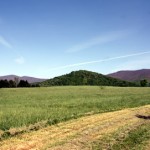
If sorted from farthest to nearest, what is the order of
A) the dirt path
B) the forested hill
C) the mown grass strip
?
the forested hill
the dirt path
the mown grass strip

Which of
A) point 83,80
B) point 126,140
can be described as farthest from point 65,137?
point 83,80

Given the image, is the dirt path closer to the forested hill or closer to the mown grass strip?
the mown grass strip

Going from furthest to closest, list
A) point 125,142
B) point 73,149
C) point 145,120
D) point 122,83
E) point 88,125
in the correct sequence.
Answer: point 122,83 < point 145,120 < point 88,125 < point 125,142 < point 73,149

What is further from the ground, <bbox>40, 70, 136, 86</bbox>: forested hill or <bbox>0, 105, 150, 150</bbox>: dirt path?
<bbox>40, 70, 136, 86</bbox>: forested hill

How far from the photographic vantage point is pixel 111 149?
535 inches

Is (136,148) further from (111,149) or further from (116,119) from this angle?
(116,119)

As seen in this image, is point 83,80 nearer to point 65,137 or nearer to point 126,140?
point 65,137

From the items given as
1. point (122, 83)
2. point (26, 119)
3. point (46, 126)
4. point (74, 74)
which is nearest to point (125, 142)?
point (46, 126)

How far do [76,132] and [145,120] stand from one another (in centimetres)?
601

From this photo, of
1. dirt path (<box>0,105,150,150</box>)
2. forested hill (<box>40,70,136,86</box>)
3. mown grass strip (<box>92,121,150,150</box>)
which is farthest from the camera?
forested hill (<box>40,70,136,86</box>)

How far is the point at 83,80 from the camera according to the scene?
13462 cm

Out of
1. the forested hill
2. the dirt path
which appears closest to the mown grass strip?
the dirt path

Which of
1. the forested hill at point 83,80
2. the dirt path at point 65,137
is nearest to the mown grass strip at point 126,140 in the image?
the dirt path at point 65,137

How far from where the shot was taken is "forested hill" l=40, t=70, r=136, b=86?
132875mm
